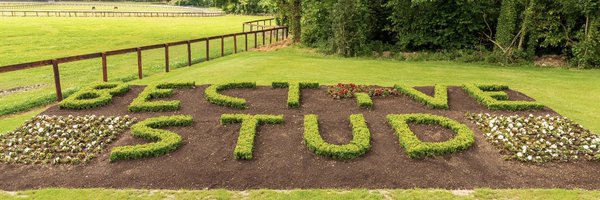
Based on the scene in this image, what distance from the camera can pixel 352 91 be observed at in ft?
32.0

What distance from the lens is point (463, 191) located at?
17.1ft

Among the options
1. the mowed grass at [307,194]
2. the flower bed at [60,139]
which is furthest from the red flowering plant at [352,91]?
the mowed grass at [307,194]

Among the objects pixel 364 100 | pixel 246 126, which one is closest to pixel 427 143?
pixel 364 100

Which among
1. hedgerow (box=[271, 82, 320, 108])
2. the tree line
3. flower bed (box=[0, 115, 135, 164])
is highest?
the tree line

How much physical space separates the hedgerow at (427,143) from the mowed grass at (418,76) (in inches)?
117

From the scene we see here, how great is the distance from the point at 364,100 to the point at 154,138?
417 centimetres

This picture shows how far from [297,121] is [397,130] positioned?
1.79 metres

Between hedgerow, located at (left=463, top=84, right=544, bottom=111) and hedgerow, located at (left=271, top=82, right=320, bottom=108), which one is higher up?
hedgerow, located at (left=463, top=84, right=544, bottom=111)

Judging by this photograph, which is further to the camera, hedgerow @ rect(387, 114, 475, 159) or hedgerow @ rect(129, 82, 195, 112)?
hedgerow @ rect(129, 82, 195, 112)

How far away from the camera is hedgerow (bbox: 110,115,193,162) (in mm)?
6172

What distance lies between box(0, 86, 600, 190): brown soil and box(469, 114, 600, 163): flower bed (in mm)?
199

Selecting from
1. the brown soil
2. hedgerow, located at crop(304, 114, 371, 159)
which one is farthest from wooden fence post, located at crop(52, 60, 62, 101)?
hedgerow, located at crop(304, 114, 371, 159)

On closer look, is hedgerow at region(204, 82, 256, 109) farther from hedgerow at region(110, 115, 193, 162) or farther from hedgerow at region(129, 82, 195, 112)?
hedgerow at region(110, 115, 193, 162)

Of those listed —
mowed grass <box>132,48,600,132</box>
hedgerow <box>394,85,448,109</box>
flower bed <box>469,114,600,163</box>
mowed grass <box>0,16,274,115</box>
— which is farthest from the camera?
mowed grass <box>0,16,274,115</box>
